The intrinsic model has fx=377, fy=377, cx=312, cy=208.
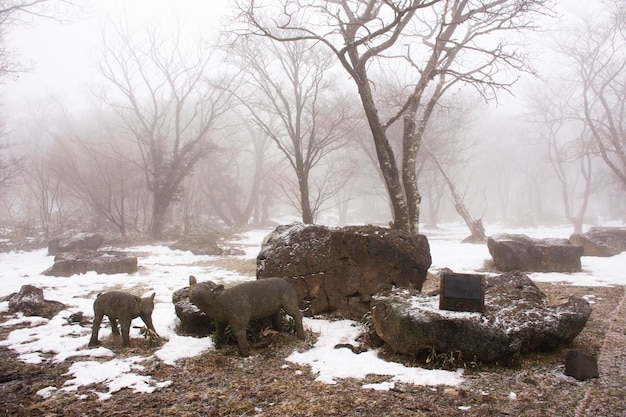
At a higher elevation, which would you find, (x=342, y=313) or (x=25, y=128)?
(x=25, y=128)

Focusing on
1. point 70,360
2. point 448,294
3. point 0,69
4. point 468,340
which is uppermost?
point 0,69

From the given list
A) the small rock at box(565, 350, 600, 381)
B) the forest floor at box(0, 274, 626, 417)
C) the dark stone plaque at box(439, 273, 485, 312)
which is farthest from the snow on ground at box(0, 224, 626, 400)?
the small rock at box(565, 350, 600, 381)

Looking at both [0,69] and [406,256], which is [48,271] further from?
[406,256]

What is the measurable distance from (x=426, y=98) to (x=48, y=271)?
19.9 m

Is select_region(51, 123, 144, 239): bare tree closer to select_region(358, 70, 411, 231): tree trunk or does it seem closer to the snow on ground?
the snow on ground

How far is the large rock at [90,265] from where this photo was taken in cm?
928

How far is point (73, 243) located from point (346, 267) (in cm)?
1115

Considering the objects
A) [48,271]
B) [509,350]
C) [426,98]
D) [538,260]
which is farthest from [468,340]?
[426,98]

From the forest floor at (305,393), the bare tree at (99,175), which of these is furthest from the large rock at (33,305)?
the bare tree at (99,175)

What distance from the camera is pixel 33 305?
5906 millimetres

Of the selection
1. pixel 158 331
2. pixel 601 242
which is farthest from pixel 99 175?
pixel 601 242

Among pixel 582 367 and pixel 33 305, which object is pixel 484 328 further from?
pixel 33 305

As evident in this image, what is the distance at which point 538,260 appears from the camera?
9164 mm

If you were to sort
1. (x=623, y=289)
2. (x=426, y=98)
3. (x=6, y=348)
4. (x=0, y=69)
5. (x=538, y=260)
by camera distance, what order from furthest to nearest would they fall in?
(x=426, y=98), (x=0, y=69), (x=538, y=260), (x=623, y=289), (x=6, y=348)
